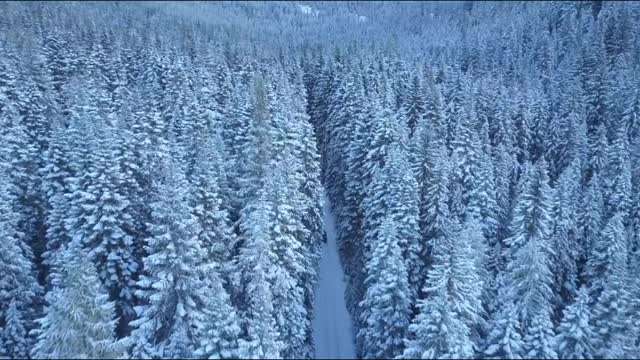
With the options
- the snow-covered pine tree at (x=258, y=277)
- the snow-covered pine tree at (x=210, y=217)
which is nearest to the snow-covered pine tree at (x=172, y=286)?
the snow-covered pine tree at (x=258, y=277)

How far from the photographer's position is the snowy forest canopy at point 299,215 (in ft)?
77.9

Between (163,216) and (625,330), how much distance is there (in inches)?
969

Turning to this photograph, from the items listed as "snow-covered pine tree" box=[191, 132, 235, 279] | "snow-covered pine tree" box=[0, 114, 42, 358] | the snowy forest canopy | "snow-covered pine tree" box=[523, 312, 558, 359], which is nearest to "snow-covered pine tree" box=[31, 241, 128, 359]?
the snowy forest canopy

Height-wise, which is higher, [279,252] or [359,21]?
[279,252]

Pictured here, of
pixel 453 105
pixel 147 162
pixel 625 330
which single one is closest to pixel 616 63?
pixel 453 105

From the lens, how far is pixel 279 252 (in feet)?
99.5

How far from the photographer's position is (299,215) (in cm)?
3350

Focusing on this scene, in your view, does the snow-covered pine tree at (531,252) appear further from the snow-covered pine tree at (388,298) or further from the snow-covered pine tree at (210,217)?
the snow-covered pine tree at (210,217)

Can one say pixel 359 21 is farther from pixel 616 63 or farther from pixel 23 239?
pixel 23 239

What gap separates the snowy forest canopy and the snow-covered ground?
1298 millimetres

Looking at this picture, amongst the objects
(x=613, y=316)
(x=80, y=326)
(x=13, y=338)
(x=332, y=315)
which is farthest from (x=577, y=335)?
(x=13, y=338)

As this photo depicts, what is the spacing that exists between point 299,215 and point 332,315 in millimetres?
10702

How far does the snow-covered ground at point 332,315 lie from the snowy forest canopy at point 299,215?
1.30 m

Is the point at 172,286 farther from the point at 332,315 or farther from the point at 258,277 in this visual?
the point at 332,315
